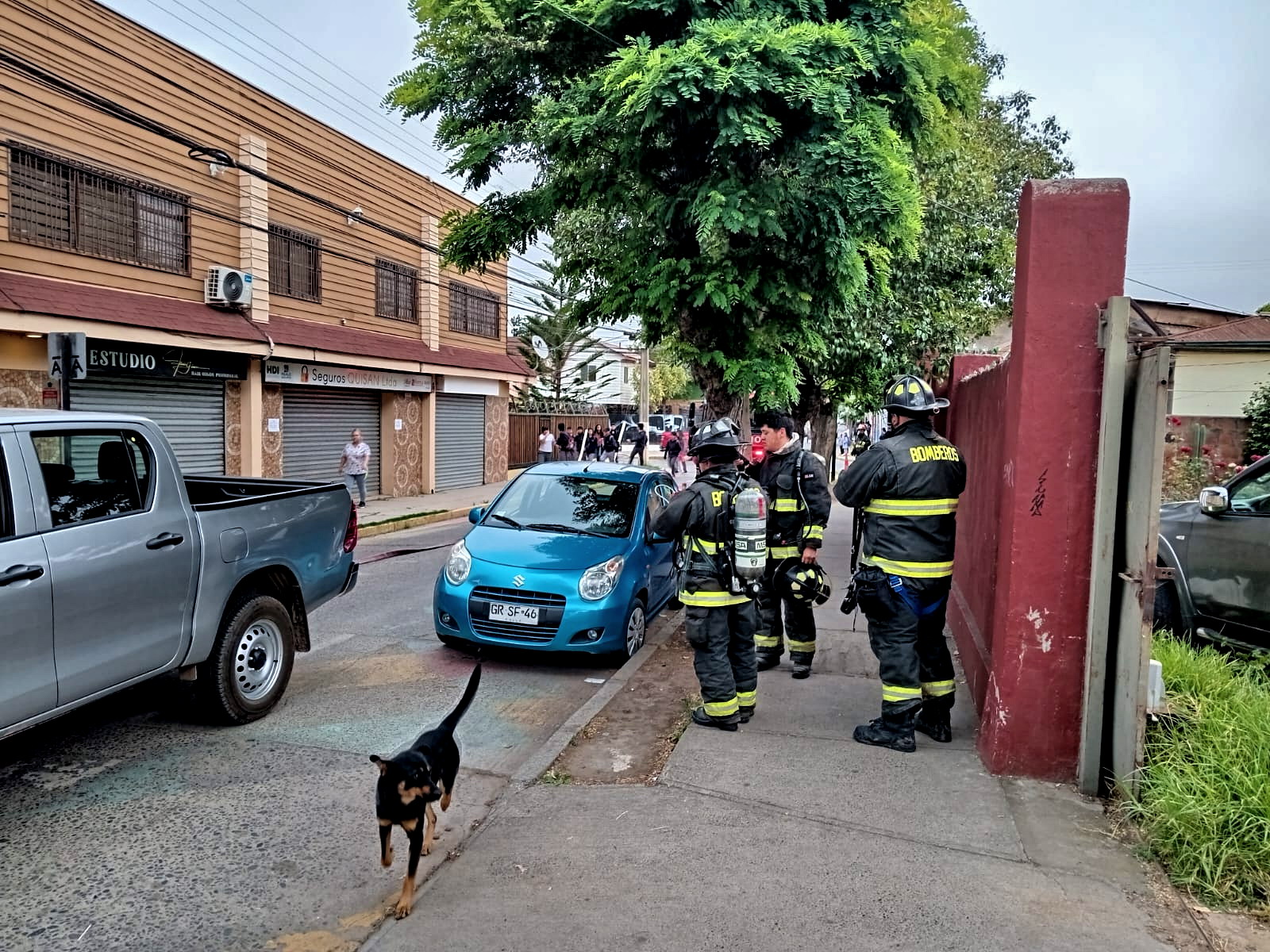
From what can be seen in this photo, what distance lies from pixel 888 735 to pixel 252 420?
13992 millimetres

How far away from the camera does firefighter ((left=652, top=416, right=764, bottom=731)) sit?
193 inches

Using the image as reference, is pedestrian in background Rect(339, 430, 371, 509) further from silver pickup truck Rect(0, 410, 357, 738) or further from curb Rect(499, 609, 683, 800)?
A: silver pickup truck Rect(0, 410, 357, 738)

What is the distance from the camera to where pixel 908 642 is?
4.56m

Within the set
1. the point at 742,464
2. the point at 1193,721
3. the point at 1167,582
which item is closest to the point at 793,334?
the point at 742,464

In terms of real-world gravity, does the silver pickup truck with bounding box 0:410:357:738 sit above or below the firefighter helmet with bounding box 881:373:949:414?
below

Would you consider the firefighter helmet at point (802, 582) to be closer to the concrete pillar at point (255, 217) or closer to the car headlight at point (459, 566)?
the car headlight at point (459, 566)

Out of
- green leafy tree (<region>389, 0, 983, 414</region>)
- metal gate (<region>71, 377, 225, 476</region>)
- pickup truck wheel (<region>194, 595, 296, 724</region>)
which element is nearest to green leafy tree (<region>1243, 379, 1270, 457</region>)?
green leafy tree (<region>389, 0, 983, 414</region>)

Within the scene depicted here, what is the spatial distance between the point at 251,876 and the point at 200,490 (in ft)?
12.0

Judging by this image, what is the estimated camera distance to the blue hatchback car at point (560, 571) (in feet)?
21.1

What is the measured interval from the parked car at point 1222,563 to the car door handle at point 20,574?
6312 mm

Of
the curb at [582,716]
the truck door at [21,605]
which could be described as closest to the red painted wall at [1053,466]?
Answer: the curb at [582,716]

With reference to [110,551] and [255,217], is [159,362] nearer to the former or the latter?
[255,217]

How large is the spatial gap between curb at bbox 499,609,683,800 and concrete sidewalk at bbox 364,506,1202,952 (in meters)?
0.17

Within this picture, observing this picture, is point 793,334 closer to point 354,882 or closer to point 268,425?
point 354,882
